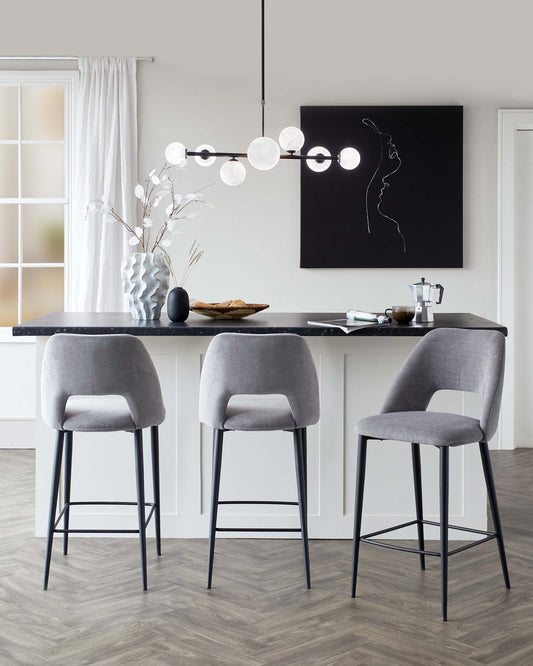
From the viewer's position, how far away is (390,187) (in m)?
5.90

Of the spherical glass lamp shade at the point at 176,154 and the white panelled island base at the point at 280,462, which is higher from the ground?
the spherical glass lamp shade at the point at 176,154

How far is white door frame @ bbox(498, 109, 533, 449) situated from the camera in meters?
5.90

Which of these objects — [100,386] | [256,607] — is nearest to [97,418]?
[100,386]

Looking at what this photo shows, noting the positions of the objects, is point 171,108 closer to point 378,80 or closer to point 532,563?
point 378,80

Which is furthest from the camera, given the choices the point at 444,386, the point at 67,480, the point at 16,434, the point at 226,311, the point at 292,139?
the point at 16,434

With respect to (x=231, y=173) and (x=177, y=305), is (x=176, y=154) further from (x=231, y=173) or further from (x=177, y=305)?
(x=177, y=305)

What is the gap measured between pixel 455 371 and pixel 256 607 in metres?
1.24

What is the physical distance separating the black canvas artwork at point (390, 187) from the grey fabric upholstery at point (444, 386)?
2.51 meters

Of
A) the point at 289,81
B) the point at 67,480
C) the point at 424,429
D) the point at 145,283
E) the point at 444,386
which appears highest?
the point at 289,81

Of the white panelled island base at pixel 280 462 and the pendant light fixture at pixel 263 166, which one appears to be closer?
the white panelled island base at pixel 280 462

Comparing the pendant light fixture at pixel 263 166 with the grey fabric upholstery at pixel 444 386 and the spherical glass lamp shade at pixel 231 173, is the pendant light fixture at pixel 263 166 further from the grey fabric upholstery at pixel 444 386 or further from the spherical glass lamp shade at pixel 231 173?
the grey fabric upholstery at pixel 444 386

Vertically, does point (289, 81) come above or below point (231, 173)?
above

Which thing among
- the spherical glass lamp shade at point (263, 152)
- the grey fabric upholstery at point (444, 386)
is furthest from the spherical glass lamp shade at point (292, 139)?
the grey fabric upholstery at point (444, 386)

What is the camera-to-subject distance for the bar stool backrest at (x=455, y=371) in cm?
320
